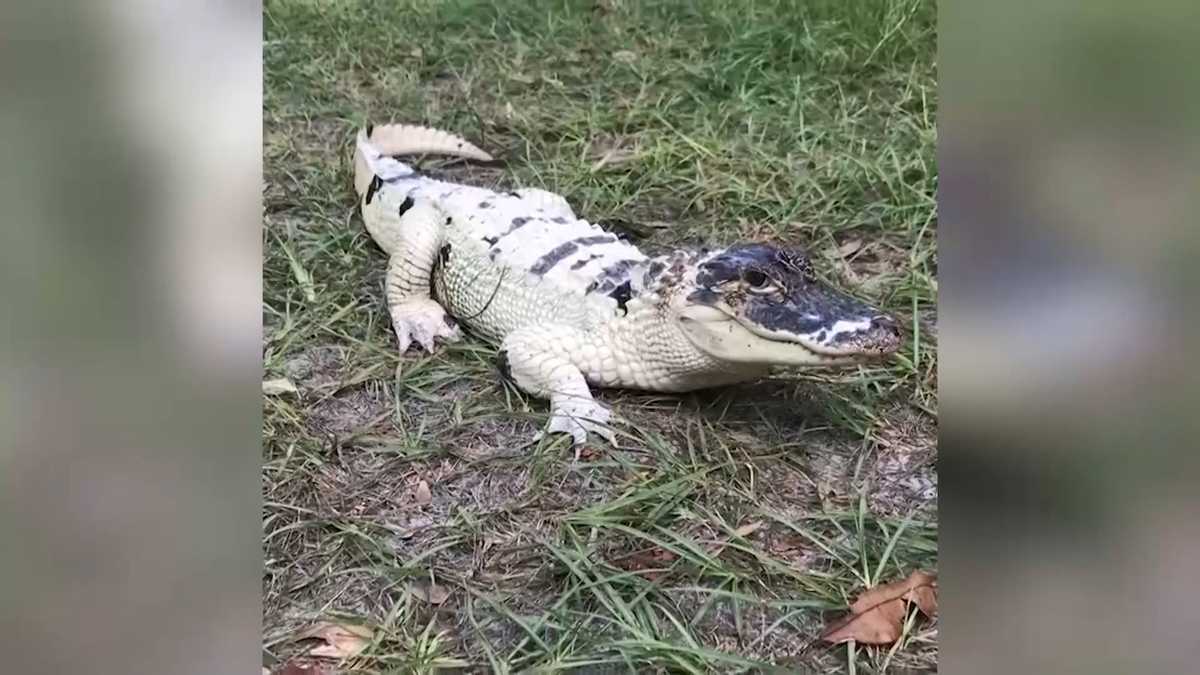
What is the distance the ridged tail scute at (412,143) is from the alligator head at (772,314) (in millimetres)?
791

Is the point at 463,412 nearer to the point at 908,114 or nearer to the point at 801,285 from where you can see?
the point at 801,285

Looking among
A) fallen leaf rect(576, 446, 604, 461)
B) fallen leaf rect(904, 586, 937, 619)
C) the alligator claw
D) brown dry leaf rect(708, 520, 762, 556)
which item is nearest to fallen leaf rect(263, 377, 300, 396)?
the alligator claw

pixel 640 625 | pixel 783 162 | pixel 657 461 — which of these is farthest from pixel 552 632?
pixel 783 162

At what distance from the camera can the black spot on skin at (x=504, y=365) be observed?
1876mm

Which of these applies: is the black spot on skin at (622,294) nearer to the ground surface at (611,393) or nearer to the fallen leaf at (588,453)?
the ground surface at (611,393)

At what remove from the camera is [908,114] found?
2.28 metres

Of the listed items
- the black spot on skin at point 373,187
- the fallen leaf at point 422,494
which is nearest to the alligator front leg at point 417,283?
the black spot on skin at point 373,187

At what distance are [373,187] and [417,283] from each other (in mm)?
287

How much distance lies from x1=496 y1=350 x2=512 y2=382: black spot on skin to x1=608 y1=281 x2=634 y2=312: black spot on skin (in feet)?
0.71

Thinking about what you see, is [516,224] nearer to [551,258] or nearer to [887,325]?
[551,258]

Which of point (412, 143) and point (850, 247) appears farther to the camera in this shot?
point (412, 143)
